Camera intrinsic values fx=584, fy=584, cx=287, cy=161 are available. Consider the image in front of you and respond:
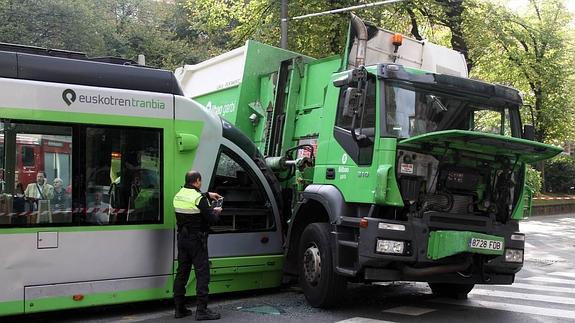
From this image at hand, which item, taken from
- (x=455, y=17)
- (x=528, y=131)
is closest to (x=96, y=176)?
(x=528, y=131)

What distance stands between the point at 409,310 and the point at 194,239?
2.74m

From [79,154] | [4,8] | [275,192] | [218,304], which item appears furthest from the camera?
[4,8]

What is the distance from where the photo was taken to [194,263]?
21.2ft

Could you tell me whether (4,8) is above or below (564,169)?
above

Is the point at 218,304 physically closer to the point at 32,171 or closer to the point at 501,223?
the point at 32,171

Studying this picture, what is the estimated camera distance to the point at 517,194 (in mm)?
7000

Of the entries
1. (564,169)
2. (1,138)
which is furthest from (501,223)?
(564,169)

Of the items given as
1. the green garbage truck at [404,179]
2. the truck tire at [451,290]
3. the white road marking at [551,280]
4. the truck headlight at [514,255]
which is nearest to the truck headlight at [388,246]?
the green garbage truck at [404,179]

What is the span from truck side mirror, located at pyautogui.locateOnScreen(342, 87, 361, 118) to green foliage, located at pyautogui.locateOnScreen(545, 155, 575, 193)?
106ft

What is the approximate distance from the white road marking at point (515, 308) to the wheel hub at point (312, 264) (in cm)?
185

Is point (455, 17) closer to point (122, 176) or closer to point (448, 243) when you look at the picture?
point (448, 243)

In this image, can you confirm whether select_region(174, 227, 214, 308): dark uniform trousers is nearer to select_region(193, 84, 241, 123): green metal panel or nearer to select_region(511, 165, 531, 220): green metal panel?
select_region(193, 84, 241, 123): green metal panel

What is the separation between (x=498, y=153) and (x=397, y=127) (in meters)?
1.23

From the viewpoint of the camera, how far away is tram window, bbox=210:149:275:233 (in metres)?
7.40
